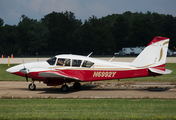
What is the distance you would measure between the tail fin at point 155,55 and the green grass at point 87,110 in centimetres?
410

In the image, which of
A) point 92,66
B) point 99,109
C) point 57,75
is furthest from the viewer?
point 92,66

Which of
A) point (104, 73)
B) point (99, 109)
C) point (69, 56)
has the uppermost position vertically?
point (69, 56)

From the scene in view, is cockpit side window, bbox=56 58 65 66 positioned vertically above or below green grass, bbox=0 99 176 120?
above

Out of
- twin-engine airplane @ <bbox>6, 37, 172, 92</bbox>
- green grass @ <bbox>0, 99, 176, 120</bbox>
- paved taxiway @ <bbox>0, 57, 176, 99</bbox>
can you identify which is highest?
twin-engine airplane @ <bbox>6, 37, 172, 92</bbox>

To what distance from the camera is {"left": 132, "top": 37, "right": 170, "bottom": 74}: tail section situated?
14.0 meters

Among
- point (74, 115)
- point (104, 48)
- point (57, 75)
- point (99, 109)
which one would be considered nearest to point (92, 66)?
point (57, 75)

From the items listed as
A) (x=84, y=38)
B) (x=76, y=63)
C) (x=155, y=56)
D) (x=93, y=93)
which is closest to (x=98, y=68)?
(x=76, y=63)

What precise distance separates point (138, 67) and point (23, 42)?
90.2 m

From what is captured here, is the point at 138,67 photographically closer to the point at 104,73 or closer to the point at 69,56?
the point at 104,73

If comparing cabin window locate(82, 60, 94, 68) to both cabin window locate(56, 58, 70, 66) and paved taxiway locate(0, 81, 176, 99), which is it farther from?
paved taxiway locate(0, 81, 176, 99)

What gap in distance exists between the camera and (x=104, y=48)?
96.3 metres

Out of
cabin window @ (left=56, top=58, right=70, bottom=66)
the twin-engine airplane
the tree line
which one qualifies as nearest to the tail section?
the twin-engine airplane

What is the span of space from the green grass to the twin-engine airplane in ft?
11.7

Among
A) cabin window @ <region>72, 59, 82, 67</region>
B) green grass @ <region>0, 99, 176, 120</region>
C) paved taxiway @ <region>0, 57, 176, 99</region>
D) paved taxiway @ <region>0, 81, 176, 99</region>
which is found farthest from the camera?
cabin window @ <region>72, 59, 82, 67</region>
